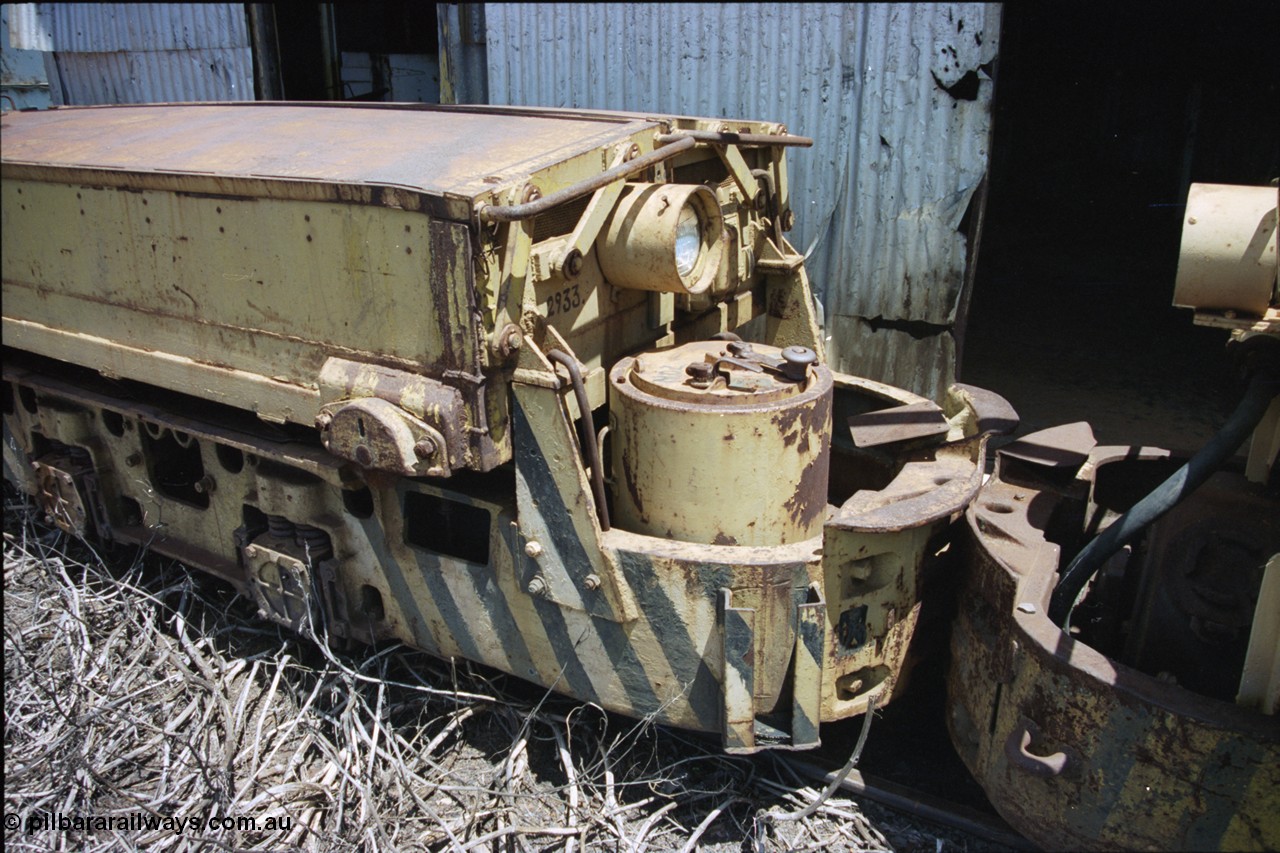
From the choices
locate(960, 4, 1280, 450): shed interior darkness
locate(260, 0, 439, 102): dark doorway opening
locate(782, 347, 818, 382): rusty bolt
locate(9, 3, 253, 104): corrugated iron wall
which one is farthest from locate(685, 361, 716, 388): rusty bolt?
locate(260, 0, 439, 102): dark doorway opening

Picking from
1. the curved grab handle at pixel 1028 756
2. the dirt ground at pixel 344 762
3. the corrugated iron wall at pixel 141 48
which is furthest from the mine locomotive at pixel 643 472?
the corrugated iron wall at pixel 141 48

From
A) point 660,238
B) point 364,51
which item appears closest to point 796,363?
point 660,238

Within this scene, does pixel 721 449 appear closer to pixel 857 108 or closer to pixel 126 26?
pixel 857 108

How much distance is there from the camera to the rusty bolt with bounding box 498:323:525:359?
2.47 metres

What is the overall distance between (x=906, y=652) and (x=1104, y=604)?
598 millimetres

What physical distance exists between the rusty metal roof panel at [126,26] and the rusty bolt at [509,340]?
5025 millimetres

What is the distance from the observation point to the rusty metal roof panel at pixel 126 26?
6.48 meters

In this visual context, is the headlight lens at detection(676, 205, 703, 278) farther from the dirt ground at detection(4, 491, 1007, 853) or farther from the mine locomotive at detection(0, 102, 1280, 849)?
the dirt ground at detection(4, 491, 1007, 853)

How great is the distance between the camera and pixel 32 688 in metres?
3.47

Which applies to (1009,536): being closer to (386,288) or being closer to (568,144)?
(568,144)

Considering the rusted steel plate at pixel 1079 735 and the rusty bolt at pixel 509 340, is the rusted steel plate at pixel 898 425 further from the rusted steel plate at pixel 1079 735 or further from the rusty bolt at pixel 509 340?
the rusty bolt at pixel 509 340

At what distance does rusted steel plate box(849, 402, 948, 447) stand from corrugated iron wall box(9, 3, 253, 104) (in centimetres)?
518

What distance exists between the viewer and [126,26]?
23.2 feet

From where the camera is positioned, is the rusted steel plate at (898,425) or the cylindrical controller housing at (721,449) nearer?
the cylindrical controller housing at (721,449)
